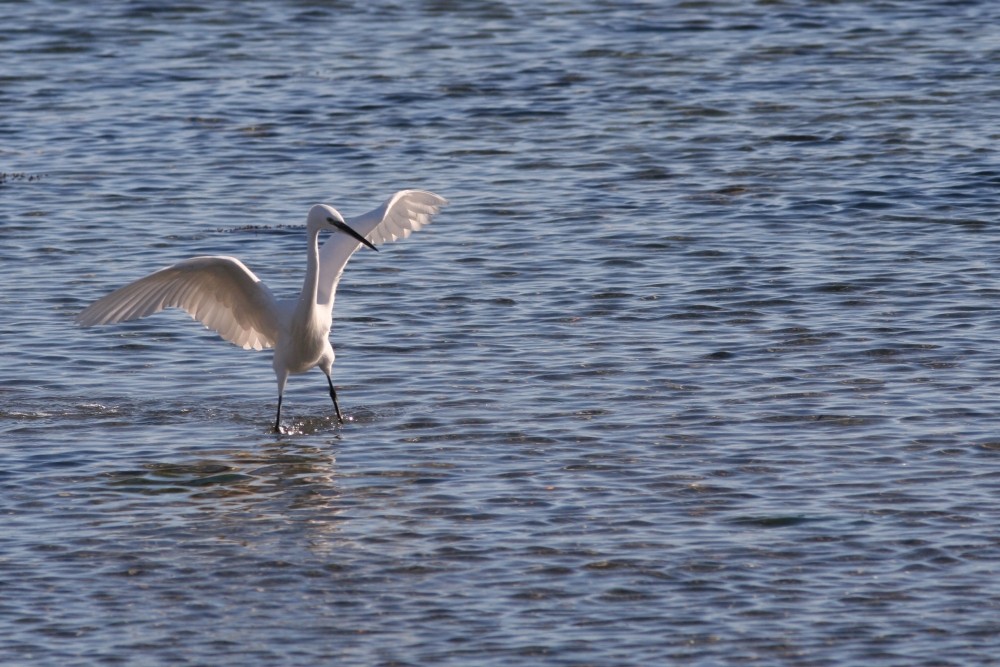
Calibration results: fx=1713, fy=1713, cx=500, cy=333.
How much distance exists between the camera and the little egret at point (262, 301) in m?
9.66

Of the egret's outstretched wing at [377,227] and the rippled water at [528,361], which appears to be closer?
the rippled water at [528,361]

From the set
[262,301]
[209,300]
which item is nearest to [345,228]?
[262,301]

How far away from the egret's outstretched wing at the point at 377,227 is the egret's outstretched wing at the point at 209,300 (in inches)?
16.1

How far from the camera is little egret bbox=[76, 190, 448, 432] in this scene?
9664mm

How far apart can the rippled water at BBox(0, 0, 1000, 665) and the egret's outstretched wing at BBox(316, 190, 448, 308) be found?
2.56 ft

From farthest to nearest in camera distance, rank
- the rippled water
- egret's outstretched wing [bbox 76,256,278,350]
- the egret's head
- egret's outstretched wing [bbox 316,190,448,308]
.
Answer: egret's outstretched wing [bbox 316,190,448,308]
the egret's head
egret's outstretched wing [bbox 76,256,278,350]
the rippled water

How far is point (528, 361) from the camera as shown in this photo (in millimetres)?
10906

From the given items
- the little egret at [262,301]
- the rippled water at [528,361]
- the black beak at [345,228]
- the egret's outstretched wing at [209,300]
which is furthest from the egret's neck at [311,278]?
the rippled water at [528,361]

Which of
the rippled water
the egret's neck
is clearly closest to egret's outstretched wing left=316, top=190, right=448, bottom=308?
the egret's neck

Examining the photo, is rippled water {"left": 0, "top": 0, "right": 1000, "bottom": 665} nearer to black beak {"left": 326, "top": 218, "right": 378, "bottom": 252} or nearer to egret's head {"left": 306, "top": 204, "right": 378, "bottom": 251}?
black beak {"left": 326, "top": 218, "right": 378, "bottom": 252}

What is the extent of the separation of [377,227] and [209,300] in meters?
1.28

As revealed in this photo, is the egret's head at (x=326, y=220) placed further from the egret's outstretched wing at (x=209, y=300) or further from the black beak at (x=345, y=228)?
the egret's outstretched wing at (x=209, y=300)

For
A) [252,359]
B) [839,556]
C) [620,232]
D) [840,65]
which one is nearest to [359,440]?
[252,359]

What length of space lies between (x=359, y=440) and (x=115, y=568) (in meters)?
2.23
